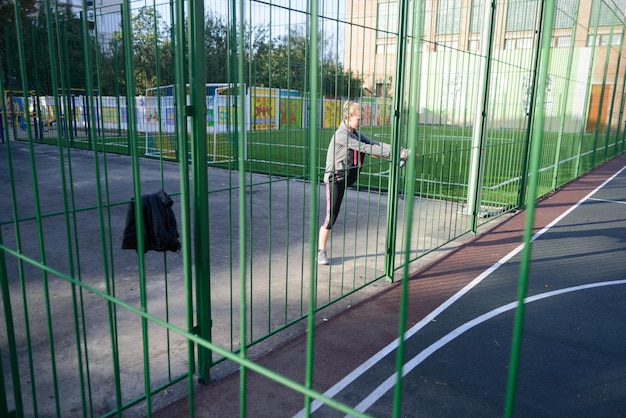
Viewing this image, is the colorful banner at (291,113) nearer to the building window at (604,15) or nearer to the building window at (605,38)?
the building window at (604,15)

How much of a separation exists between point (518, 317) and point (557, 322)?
168 inches

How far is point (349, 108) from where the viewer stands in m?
4.96

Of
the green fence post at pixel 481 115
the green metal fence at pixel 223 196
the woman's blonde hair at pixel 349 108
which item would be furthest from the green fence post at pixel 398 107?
the green fence post at pixel 481 115

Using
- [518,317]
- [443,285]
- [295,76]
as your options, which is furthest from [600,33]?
[518,317]

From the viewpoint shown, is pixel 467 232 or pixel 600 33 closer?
pixel 467 232

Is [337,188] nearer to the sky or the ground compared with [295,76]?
Result: nearer to the ground

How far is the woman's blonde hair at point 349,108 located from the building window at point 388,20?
→ 77cm

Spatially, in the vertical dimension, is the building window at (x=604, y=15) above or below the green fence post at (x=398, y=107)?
above

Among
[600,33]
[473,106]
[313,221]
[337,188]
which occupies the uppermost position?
[600,33]

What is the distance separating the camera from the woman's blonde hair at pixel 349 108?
4953 millimetres

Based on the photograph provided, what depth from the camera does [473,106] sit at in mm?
7961

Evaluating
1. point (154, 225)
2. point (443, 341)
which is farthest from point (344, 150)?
point (154, 225)

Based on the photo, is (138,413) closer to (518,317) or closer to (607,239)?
(518,317)

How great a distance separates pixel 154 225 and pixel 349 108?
2.78 m
